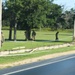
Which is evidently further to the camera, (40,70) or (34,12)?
(34,12)

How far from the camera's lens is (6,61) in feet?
66.1

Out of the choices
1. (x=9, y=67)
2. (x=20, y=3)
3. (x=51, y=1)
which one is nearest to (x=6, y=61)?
(x=9, y=67)

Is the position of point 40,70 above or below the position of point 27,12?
below

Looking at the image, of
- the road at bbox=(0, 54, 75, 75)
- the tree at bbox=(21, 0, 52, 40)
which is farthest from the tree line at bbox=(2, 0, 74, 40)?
the road at bbox=(0, 54, 75, 75)

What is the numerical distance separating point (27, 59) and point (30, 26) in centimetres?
2983

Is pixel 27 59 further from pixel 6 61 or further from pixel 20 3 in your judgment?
pixel 20 3

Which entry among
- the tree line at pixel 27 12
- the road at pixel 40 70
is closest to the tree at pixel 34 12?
the tree line at pixel 27 12

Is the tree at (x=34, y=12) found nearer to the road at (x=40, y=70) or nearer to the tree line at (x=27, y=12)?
the tree line at (x=27, y=12)

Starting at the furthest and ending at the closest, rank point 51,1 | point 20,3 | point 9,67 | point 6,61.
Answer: point 51,1, point 20,3, point 6,61, point 9,67

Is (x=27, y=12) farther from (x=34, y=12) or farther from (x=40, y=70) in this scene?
(x=40, y=70)

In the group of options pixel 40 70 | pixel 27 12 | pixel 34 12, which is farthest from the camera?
pixel 27 12

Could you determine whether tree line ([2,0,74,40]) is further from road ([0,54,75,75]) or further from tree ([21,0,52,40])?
road ([0,54,75,75])

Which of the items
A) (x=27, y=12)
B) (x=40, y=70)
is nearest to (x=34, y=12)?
(x=27, y=12)

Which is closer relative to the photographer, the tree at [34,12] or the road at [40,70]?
the road at [40,70]
